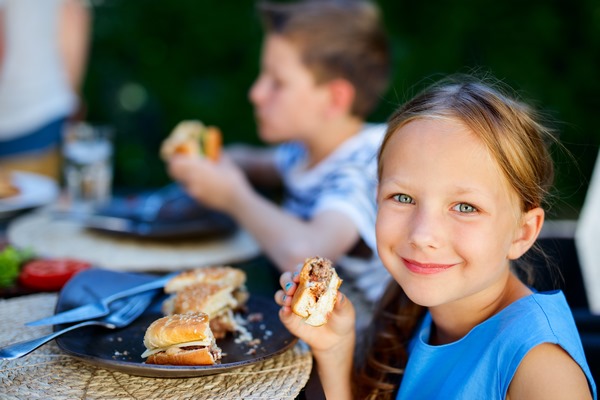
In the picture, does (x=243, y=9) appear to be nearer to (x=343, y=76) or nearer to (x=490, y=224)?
(x=343, y=76)

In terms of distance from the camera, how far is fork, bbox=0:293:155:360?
1.22 m

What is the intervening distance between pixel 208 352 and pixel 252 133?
3.36m

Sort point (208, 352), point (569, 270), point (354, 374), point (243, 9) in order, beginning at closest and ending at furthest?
point (208, 352)
point (354, 374)
point (569, 270)
point (243, 9)

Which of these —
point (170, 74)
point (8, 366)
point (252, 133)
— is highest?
point (8, 366)

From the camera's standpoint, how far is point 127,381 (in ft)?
4.16

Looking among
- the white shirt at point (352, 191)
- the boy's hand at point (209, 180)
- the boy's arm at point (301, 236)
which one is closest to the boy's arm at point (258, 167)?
the white shirt at point (352, 191)

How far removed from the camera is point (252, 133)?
4.54m

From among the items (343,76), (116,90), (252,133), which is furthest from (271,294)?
(116,90)

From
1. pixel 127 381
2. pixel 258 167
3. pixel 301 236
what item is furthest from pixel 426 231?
pixel 258 167

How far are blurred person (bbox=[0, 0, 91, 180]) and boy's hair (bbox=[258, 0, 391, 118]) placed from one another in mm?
1378

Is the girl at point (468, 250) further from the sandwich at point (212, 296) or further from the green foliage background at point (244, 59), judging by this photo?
the green foliage background at point (244, 59)

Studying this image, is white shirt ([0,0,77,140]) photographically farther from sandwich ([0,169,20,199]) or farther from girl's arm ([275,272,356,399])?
girl's arm ([275,272,356,399])

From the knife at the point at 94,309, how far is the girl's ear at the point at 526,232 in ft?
2.44

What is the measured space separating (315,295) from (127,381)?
1.21 ft
